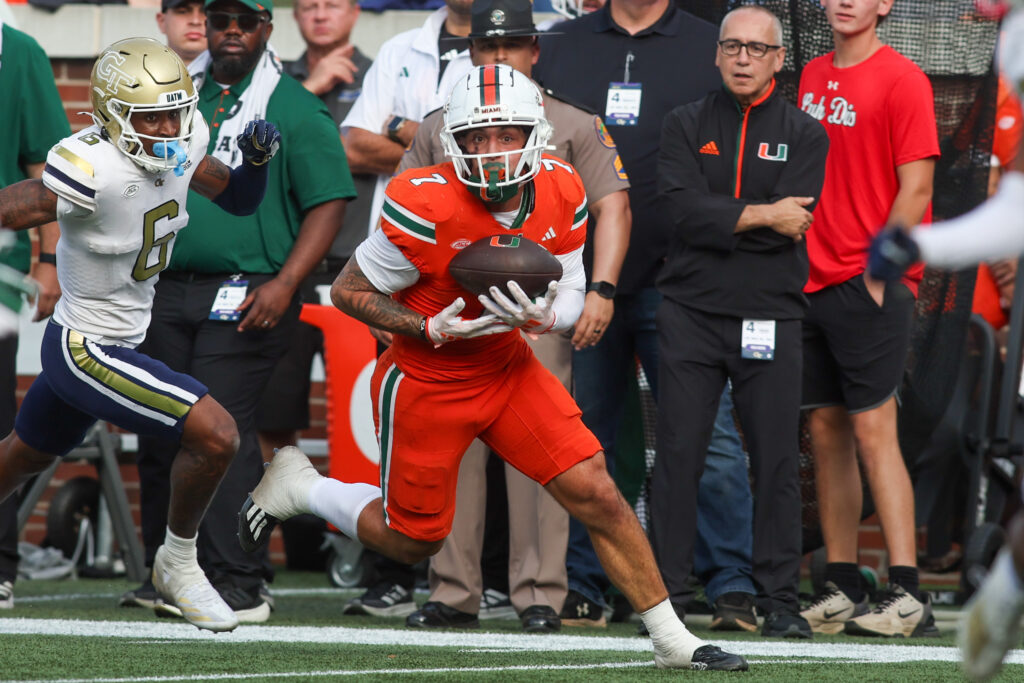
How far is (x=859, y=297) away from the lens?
211 inches

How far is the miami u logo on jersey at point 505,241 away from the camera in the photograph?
383 centimetres

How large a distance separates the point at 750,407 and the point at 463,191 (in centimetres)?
161


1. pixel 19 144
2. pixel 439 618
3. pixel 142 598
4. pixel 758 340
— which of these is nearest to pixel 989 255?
pixel 758 340

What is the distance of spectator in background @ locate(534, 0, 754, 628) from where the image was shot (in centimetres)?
549

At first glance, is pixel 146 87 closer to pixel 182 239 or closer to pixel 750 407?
pixel 182 239

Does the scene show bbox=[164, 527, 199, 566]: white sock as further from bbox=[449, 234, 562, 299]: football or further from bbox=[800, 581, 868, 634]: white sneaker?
bbox=[800, 581, 868, 634]: white sneaker

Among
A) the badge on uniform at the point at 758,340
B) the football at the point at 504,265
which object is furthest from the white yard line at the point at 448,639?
the football at the point at 504,265

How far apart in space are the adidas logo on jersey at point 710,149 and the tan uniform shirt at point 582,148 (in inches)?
11.9

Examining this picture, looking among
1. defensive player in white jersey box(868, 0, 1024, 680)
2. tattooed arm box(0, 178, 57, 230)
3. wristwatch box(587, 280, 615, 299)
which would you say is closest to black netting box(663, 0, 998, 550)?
wristwatch box(587, 280, 615, 299)

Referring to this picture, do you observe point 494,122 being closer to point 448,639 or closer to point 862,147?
point 448,639

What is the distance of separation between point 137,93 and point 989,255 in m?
2.79

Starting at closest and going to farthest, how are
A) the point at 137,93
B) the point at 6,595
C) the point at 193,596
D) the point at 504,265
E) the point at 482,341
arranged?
the point at 504,265 → the point at 482,341 → the point at 137,93 → the point at 193,596 → the point at 6,595

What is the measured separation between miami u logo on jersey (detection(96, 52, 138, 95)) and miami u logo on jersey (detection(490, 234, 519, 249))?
138cm

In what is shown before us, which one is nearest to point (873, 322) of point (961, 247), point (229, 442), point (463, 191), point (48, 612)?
point (463, 191)
